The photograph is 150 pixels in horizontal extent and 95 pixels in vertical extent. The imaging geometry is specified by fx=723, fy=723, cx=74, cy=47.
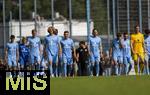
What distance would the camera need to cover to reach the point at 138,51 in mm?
21625

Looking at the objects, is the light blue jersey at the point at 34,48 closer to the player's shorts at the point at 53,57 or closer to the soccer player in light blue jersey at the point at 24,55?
the soccer player in light blue jersey at the point at 24,55

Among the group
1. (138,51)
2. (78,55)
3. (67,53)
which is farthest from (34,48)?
(138,51)

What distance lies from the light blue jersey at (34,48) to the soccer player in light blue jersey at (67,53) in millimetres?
765

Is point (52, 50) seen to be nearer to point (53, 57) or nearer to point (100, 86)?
point (53, 57)

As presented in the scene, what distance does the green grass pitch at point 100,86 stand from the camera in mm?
14734

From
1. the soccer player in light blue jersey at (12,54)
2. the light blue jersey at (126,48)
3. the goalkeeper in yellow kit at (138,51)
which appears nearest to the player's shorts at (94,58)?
the light blue jersey at (126,48)

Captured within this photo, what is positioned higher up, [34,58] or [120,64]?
[34,58]

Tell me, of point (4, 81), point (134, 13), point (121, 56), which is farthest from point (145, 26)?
point (4, 81)

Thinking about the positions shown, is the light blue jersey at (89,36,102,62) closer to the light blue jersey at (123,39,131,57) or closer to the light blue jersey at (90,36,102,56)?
the light blue jersey at (90,36,102,56)

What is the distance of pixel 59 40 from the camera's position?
68.0 ft

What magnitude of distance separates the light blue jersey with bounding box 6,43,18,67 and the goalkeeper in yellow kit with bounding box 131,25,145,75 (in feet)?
11.6

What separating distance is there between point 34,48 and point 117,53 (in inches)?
102

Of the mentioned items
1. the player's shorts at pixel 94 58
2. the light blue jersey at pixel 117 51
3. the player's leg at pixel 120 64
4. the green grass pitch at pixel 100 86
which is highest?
the light blue jersey at pixel 117 51

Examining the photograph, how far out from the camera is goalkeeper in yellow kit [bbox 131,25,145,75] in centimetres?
2142
